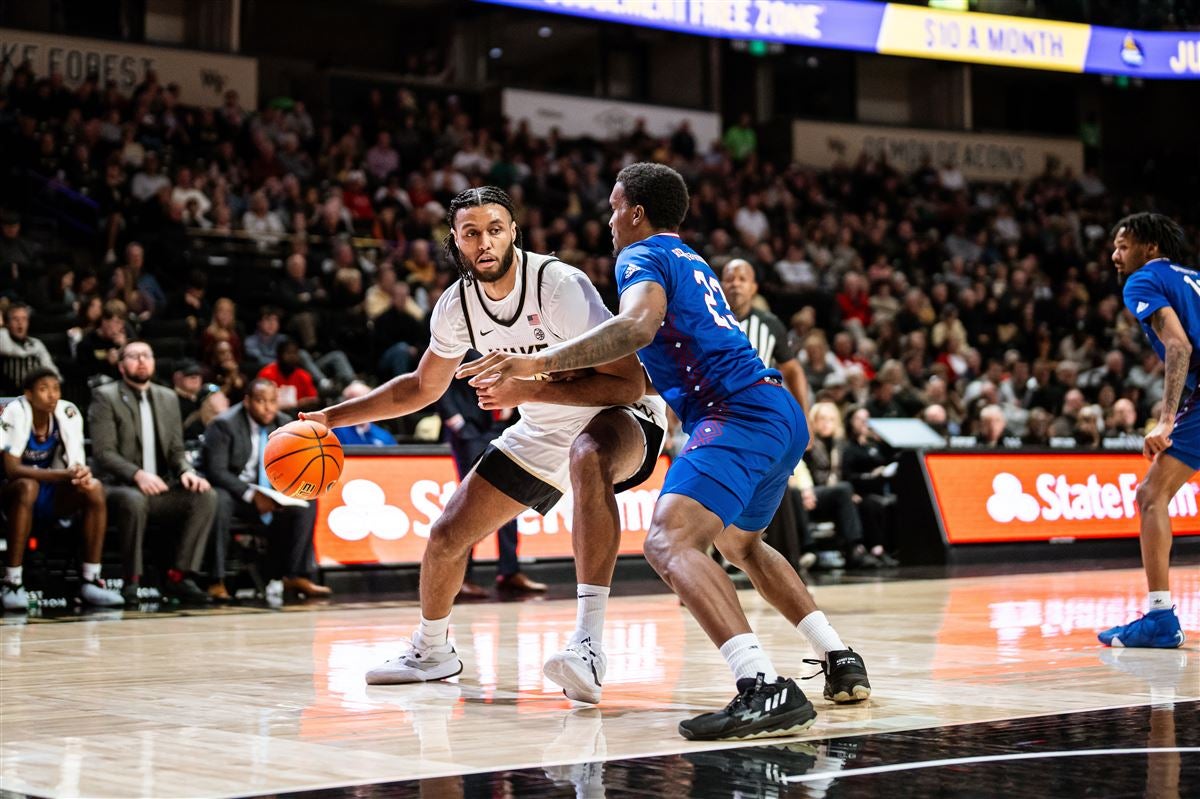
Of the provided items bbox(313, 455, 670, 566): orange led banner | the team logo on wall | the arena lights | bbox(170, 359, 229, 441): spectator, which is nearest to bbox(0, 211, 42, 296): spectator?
bbox(170, 359, 229, 441): spectator

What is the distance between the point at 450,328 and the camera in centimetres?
578

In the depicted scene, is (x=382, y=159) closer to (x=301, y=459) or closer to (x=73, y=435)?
(x=73, y=435)

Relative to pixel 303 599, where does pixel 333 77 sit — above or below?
above

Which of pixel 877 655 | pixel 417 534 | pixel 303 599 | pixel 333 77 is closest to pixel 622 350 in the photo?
pixel 877 655

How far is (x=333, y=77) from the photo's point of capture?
22.6 meters

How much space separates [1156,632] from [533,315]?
3386 millimetres

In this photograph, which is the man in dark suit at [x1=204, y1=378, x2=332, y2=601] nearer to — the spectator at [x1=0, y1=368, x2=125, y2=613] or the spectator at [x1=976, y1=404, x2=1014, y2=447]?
the spectator at [x1=0, y1=368, x2=125, y2=613]

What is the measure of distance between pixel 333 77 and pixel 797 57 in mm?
10000

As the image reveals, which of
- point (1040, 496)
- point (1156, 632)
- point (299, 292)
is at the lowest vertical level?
point (1040, 496)

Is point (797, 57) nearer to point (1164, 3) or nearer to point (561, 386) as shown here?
point (1164, 3)

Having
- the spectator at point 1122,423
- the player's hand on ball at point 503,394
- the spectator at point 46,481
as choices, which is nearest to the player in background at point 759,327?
the player's hand on ball at point 503,394

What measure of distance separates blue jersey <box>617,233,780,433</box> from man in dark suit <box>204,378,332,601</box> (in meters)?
5.85

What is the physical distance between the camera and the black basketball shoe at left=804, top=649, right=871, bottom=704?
5191 millimetres

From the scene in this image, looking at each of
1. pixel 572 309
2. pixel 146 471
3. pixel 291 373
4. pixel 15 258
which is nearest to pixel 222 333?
pixel 291 373
